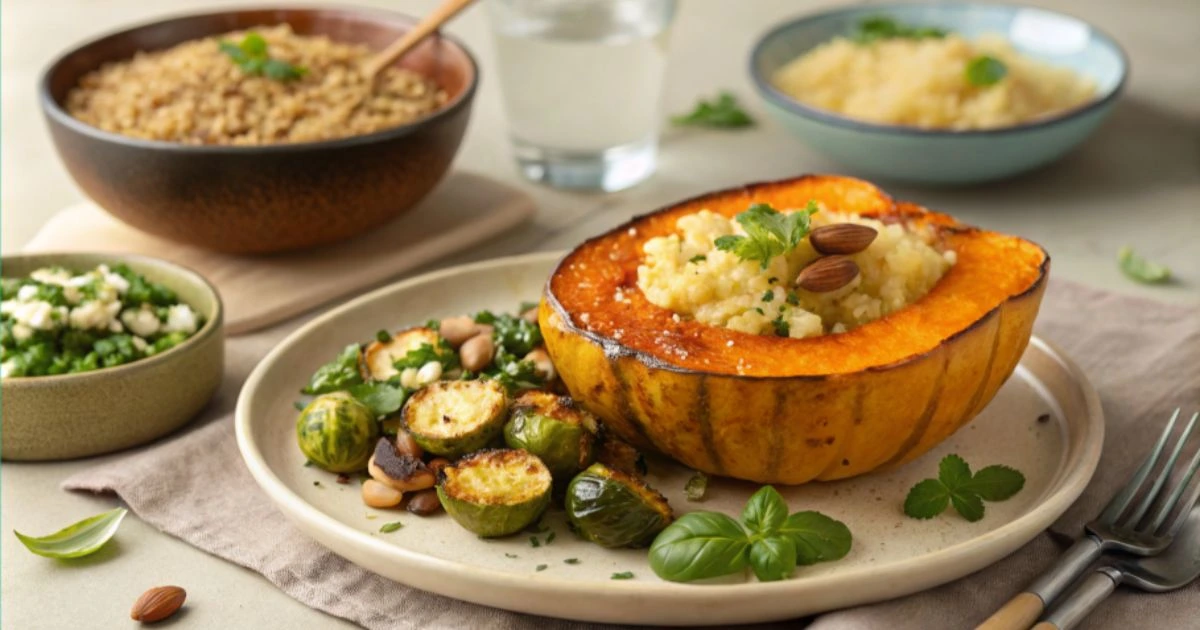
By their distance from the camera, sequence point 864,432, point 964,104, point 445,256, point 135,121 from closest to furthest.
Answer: point 864,432
point 135,121
point 445,256
point 964,104

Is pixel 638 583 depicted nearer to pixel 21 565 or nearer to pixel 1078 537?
pixel 1078 537

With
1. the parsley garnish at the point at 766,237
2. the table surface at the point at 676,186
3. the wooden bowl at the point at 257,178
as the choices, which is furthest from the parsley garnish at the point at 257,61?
the parsley garnish at the point at 766,237

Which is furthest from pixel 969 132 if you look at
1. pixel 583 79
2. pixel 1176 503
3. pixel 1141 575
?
pixel 1141 575

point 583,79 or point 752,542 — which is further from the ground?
point 752,542

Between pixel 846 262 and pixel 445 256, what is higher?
pixel 846 262

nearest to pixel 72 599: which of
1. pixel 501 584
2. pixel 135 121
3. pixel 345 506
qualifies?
pixel 345 506

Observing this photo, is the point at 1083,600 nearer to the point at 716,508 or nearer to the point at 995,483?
the point at 995,483
